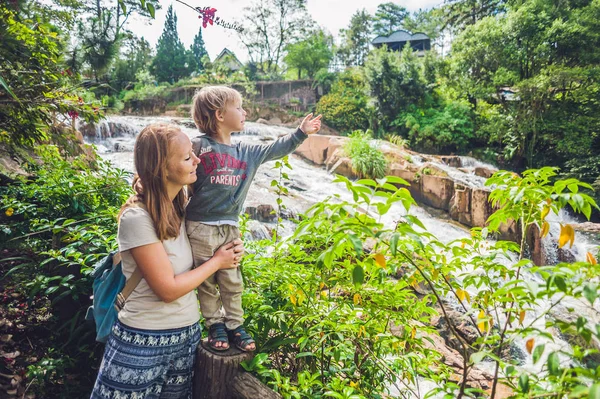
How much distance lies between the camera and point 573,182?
99cm

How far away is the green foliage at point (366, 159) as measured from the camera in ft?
35.9

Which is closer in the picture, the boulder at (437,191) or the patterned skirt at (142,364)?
the patterned skirt at (142,364)

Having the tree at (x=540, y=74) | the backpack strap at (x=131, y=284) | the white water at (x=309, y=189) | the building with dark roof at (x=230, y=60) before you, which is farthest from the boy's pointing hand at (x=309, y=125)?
the building with dark roof at (x=230, y=60)

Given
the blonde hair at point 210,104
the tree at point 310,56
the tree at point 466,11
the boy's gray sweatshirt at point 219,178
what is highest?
the tree at point 466,11

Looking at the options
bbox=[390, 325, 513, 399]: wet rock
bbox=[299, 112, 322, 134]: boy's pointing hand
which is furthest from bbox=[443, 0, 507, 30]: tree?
bbox=[299, 112, 322, 134]: boy's pointing hand

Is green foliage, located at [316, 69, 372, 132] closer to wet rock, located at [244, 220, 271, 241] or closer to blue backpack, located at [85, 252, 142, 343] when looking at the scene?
wet rock, located at [244, 220, 271, 241]

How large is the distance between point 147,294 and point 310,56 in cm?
2677

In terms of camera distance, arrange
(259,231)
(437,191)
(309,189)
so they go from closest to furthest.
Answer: (259,231) < (437,191) < (309,189)

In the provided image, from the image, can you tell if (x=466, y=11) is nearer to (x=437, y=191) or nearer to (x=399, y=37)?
(x=399, y=37)

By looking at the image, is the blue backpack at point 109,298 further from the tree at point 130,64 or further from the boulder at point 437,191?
the tree at point 130,64

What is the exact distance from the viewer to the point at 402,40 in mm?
33438

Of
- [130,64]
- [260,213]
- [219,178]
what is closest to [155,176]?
[219,178]

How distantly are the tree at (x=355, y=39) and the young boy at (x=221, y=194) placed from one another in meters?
32.8

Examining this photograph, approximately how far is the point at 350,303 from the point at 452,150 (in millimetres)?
16164
